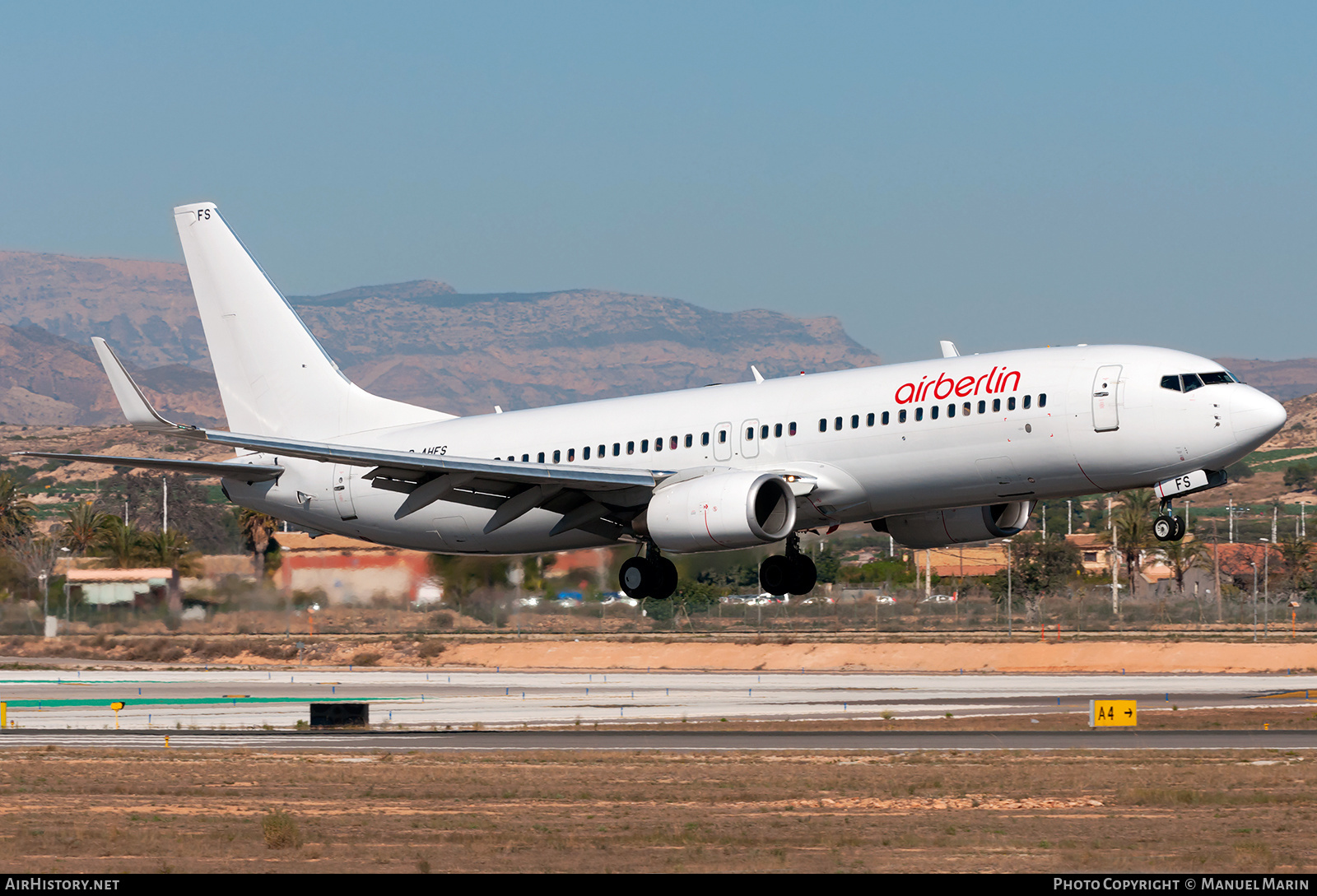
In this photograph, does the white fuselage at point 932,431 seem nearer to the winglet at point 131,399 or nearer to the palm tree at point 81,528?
the winglet at point 131,399

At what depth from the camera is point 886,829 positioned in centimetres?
2894

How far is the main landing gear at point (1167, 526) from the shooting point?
35.4m

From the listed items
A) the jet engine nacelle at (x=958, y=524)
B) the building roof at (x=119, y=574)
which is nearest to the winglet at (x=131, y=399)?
the jet engine nacelle at (x=958, y=524)

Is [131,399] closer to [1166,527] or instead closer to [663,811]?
[663,811]

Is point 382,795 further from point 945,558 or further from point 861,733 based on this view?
point 945,558

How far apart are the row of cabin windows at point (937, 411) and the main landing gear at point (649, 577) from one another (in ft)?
19.1

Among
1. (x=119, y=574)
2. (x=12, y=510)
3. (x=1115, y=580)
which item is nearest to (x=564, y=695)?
(x=119, y=574)

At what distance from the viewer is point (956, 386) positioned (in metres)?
36.6

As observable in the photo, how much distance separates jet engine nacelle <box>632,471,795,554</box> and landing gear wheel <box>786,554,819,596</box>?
4.38m

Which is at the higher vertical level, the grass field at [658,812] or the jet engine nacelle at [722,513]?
the jet engine nacelle at [722,513]

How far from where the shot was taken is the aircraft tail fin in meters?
49.8

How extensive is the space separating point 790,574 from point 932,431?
7900mm

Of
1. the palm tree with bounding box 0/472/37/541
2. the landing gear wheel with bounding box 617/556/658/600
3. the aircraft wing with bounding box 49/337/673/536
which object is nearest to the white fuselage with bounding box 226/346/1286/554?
the aircraft wing with bounding box 49/337/673/536

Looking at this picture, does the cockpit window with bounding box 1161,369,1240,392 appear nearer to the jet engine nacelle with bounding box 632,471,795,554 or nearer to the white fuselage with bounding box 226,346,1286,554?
the white fuselage with bounding box 226,346,1286,554
